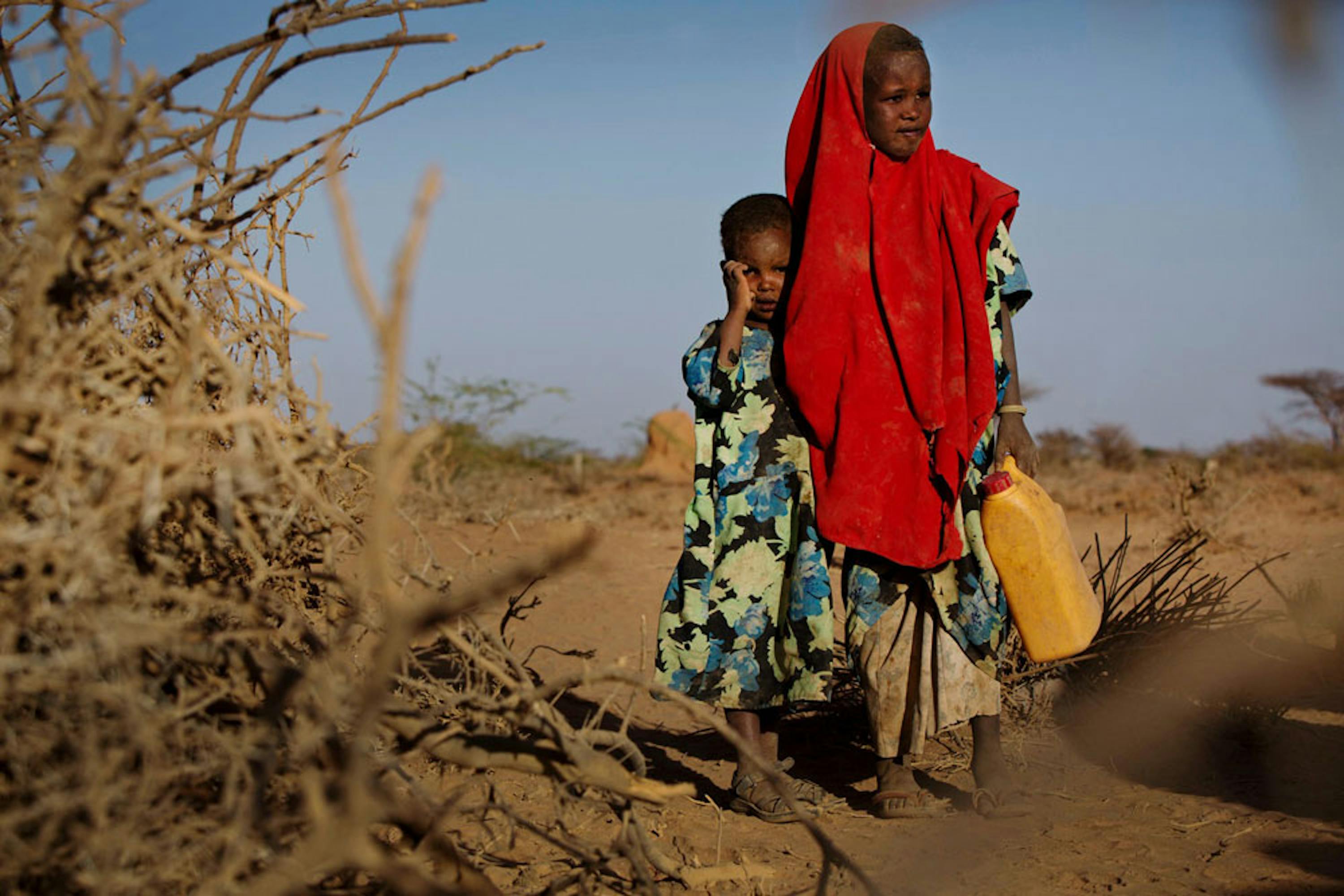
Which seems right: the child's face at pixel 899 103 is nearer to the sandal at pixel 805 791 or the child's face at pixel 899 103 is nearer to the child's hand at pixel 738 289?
the child's hand at pixel 738 289

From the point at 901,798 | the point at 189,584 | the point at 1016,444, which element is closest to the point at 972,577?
the point at 1016,444

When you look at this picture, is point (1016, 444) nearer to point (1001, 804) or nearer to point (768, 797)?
point (1001, 804)

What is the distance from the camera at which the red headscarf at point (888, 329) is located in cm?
307

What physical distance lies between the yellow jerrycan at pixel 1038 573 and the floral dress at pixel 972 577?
49mm

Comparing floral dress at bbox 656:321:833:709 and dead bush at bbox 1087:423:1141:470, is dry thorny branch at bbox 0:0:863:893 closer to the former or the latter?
floral dress at bbox 656:321:833:709

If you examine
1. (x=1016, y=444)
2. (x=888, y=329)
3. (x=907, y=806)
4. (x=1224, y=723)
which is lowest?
(x=907, y=806)

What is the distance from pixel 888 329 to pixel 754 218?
507 mm

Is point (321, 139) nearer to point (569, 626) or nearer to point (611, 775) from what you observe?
point (611, 775)

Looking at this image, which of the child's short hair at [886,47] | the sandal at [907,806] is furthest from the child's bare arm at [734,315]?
the sandal at [907,806]

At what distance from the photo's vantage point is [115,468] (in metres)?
1.58

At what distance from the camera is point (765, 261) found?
10.9ft

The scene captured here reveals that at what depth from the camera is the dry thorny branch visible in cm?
145

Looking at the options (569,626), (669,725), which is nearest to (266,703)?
(669,725)

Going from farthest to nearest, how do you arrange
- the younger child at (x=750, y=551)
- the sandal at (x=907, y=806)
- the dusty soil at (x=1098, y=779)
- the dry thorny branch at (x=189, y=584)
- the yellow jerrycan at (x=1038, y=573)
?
the younger child at (x=750, y=551)
the sandal at (x=907, y=806)
the yellow jerrycan at (x=1038, y=573)
the dusty soil at (x=1098, y=779)
the dry thorny branch at (x=189, y=584)
